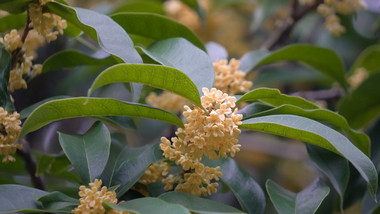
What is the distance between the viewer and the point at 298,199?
36.9 inches

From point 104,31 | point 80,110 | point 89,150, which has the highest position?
point 104,31

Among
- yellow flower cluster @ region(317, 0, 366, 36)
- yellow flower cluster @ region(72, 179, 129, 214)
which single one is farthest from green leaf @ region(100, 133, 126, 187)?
yellow flower cluster @ region(317, 0, 366, 36)

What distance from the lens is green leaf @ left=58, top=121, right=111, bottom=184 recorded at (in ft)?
2.89

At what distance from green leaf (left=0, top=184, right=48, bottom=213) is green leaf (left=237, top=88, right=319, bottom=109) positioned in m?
0.41

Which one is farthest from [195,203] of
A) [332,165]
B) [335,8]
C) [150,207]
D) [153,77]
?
[335,8]

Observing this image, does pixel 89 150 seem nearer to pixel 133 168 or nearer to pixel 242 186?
pixel 133 168

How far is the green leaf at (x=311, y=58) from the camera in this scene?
1.26 metres

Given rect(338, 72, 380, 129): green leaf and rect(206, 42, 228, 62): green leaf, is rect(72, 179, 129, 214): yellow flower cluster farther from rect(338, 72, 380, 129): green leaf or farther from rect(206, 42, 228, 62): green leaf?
rect(338, 72, 380, 129): green leaf

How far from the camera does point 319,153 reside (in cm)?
99

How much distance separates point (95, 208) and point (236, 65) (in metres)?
0.50

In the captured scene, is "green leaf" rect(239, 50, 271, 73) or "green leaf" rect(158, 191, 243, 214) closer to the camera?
"green leaf" rect(158, 191, 243, 214)

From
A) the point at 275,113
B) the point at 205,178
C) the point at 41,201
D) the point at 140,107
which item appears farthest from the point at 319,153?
the point at 41,201

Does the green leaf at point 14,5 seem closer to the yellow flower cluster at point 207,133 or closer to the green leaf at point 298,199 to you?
the yellow flower cluster at point 207,133

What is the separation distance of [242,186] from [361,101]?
65 cm
